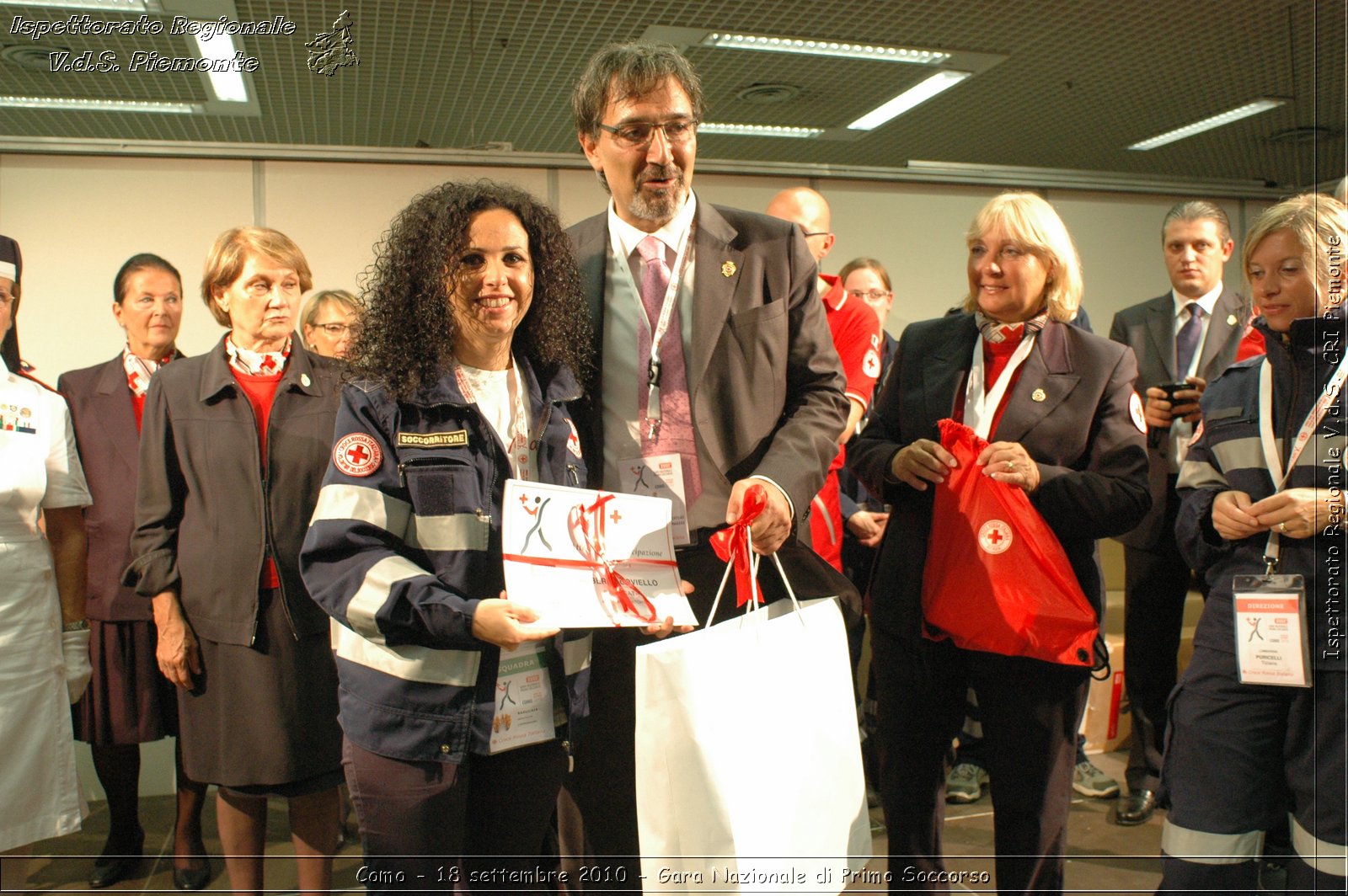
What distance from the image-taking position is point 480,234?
1643mm

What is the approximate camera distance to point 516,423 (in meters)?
1.66

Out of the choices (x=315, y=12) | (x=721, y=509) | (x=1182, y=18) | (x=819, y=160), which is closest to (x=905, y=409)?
(x=721, y=509)

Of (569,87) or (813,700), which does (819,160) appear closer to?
(569,87)

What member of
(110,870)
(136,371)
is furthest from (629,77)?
(110,870)

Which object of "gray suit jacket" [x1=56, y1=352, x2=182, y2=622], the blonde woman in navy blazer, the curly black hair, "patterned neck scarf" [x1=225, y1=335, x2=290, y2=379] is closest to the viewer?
the curly black hair

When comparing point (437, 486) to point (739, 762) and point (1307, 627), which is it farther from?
point (1307, 627)

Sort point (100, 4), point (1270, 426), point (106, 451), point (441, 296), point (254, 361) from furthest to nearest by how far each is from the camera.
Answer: point (106, 451)
point (100, 4)
point (254, 361)
point (1270, 426)
point (441, 296)

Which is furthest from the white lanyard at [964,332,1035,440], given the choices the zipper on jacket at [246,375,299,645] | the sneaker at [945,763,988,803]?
the sneaker at [945,763,988,803]

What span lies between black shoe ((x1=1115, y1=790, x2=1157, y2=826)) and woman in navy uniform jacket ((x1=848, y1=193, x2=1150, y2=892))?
151cm

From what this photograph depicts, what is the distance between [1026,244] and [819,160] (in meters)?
4.66

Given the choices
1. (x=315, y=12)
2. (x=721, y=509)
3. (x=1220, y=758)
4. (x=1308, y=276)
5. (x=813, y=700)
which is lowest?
(x=1220, y=758)

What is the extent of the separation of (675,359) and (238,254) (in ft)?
4.54

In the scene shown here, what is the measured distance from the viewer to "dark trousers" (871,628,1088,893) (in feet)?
6.41

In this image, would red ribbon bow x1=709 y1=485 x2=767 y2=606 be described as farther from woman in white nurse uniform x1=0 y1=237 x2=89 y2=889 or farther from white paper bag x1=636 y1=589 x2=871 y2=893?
woman in white nurse uniform x1=0 y1=237 x2=89 y2=889
